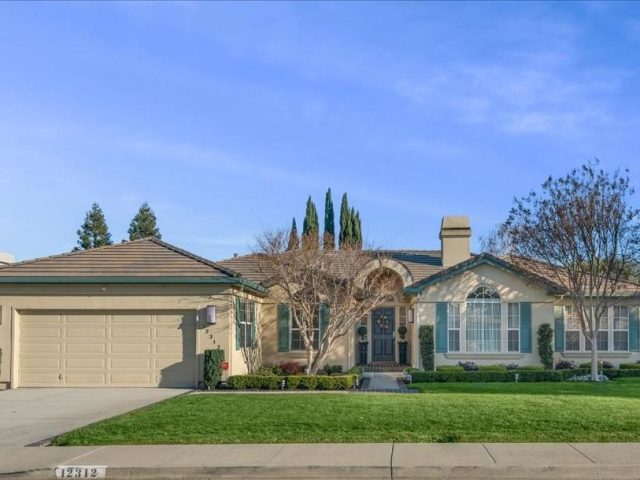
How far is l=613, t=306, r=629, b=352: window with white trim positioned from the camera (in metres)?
25.5

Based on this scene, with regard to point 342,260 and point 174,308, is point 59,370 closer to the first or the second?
point 174,308

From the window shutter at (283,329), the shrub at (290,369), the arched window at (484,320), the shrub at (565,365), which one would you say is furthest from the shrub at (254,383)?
the shrub at (565,365)

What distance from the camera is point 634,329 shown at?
2547 centimetres

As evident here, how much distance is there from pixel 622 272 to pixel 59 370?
660 inches

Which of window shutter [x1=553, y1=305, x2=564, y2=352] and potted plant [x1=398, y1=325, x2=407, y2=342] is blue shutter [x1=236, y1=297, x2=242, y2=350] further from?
window shutter [x1=553, y1=305, x2=564, y2=352]

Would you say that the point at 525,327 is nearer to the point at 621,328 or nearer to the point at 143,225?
the point at 621,328

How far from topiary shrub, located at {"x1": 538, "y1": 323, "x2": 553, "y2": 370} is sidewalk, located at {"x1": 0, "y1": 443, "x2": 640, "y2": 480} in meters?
14.5

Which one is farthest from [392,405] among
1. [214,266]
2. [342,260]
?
[342,260]

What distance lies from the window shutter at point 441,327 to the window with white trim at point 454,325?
0.17 metres

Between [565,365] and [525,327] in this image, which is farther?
[525,327]

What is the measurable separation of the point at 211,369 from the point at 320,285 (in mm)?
4475

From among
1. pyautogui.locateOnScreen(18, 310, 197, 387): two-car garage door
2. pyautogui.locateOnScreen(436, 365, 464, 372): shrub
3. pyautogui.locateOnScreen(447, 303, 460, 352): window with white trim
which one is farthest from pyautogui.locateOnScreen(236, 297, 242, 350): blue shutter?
pyautogui.locateOnScreen(447, 303, 460, 352): window with white trim

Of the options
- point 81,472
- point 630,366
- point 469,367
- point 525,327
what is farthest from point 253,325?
point 81,472

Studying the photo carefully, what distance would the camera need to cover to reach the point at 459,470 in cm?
899
